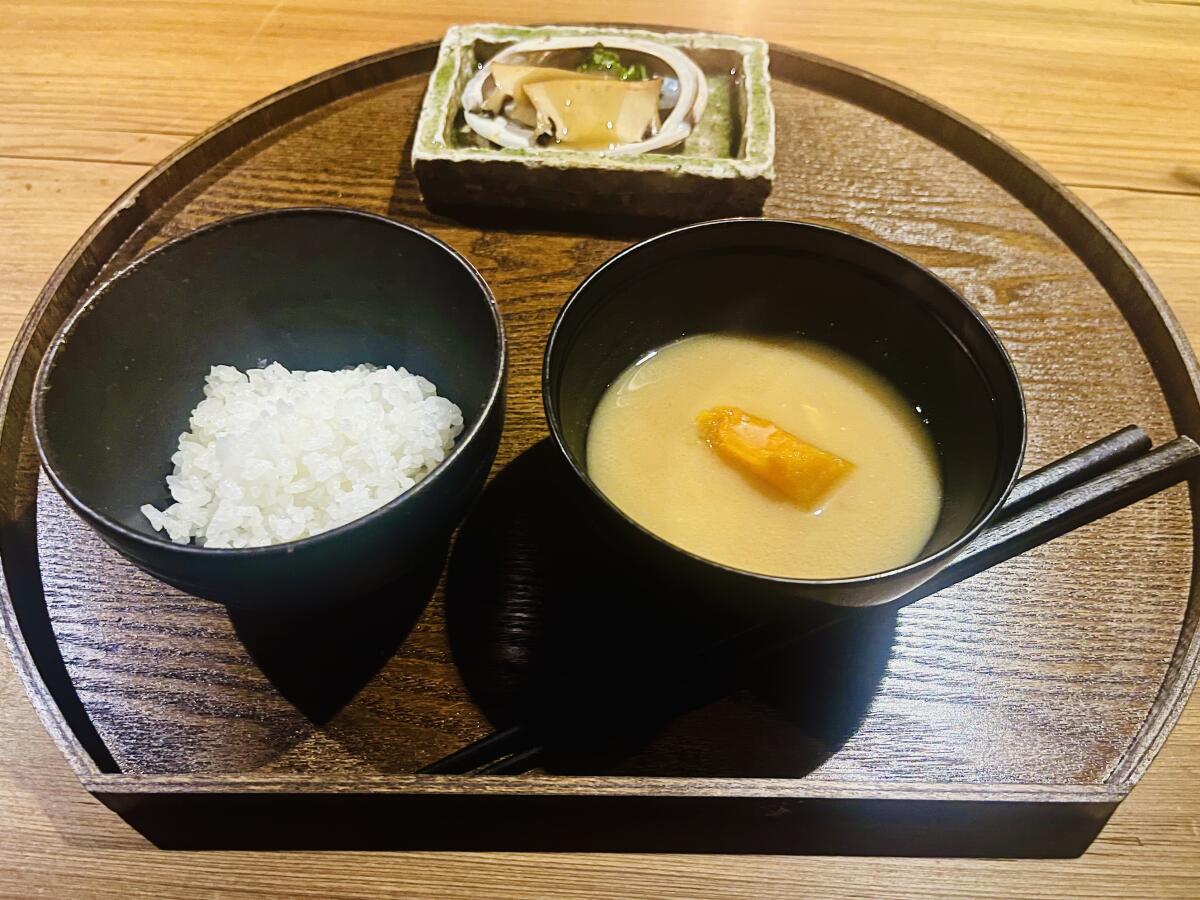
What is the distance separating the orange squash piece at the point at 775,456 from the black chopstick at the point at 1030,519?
171 millimetres

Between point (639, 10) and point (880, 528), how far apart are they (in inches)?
62.8

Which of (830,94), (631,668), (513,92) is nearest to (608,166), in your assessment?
(513,92)

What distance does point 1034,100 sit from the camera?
72.0 inches

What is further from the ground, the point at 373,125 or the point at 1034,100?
the point at 1034,100

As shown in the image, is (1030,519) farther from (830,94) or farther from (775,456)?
(830,94)

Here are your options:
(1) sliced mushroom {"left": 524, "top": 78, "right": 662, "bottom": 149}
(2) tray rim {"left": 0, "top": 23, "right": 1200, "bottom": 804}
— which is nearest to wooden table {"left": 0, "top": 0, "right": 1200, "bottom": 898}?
(2) tray rim {"left": 0, "top": 23, "right": 1200, "bottom": 804}

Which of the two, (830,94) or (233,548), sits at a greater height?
(830,94)

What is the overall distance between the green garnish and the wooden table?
0.44 meters

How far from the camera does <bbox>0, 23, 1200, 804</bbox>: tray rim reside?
2.86 ft

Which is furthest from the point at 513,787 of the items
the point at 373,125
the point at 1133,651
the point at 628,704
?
the point at 373,125

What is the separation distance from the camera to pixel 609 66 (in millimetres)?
1642

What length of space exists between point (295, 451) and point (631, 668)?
0.50 meters

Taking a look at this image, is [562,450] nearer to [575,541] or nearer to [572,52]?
[575,541]

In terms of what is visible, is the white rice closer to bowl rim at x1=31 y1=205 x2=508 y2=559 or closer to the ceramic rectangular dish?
bowl rim at x1=31 y1=205 x2=508 y2=559
